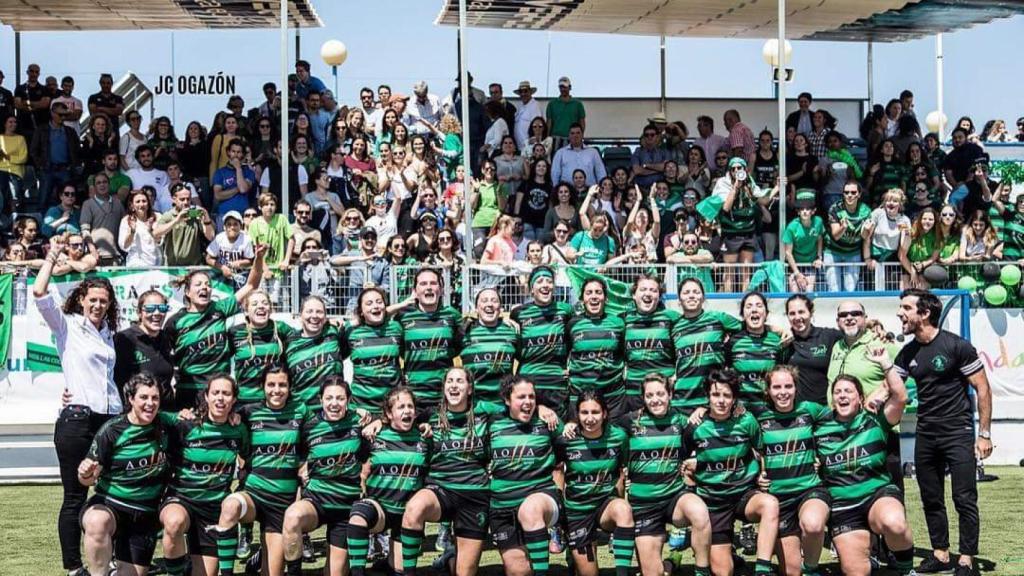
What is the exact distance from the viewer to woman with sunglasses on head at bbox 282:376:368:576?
843 centimetres

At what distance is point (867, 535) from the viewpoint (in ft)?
27.5

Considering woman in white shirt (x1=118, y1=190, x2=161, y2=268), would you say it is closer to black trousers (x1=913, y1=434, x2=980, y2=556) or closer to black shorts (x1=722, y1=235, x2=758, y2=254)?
black shorts (x1=722, y1=235, x2=758, y2=254)

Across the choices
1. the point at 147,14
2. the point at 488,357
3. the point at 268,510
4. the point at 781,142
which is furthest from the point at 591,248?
the point at 147,14

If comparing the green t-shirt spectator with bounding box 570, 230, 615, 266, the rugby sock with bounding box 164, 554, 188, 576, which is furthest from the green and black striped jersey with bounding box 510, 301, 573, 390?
the green t-shirt spectator with bounding box 570, 230, 615, 266

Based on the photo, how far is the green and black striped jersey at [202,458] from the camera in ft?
27.6

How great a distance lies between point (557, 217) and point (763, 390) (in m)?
5.34

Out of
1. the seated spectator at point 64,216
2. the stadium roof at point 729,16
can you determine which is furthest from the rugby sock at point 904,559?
the stadium roof at point 729,16

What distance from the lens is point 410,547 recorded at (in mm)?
8352

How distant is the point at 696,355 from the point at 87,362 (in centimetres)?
381

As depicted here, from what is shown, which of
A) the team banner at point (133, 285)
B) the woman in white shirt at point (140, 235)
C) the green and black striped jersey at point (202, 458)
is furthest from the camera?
the woman in white shirt at point (140, 235)

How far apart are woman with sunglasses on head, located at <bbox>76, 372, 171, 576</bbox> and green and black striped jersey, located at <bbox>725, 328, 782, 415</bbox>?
3641 millimetres

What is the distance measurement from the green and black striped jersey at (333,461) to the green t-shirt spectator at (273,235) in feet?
14.8

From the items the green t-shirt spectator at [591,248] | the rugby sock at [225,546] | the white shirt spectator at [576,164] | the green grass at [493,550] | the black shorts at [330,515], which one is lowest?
the green grass at [493,550]

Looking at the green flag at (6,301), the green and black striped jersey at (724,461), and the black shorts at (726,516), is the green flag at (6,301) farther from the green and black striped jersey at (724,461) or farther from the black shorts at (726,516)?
the black shorts at (726,516)
